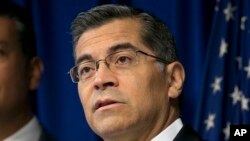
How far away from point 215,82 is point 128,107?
3.19ft

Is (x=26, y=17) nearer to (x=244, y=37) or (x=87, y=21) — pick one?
(x=87, y=21)

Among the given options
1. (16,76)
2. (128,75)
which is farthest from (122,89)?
(16,76)

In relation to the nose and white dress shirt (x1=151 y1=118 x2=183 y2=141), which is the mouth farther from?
white dress shirt (x1=151 y1=118 x2=183 y2=141)

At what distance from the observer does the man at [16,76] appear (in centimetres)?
185

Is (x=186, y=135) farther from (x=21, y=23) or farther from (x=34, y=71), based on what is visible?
(x=21, y=23)

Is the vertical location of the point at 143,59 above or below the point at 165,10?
above

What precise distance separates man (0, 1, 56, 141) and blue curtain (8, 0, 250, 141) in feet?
2.81

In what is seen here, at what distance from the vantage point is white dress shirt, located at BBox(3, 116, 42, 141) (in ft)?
6.14

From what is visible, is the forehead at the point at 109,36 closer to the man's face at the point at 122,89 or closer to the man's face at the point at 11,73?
A: the man's face at the point at 122,89

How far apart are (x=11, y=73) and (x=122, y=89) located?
17.2 inches

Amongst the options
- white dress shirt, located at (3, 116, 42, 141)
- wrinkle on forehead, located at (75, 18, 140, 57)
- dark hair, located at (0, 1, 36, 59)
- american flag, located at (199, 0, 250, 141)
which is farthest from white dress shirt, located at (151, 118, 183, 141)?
american flag, located at (199, 0, 250, 141)

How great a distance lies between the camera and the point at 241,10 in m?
2.59

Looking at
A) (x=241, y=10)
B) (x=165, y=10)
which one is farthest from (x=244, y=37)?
(x=165, y=10)

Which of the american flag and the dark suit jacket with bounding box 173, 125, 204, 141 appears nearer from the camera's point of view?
the dark suit jacket with bounding box 173, 125, 204, 141
